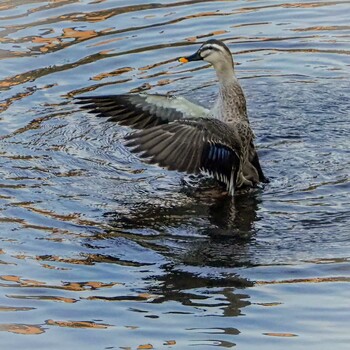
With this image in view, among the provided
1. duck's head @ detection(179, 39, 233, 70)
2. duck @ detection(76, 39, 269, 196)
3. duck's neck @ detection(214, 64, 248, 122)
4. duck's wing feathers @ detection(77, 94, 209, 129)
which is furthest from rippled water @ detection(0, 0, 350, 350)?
duck's head @ detection(179, 39, 233, 70)

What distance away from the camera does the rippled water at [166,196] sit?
8195 mm

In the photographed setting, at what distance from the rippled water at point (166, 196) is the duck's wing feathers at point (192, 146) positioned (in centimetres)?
36

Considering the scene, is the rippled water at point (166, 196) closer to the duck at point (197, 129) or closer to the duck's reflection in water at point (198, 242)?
the duck's reflection in water at point (198, 242)

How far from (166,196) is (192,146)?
63cm

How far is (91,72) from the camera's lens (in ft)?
46.0

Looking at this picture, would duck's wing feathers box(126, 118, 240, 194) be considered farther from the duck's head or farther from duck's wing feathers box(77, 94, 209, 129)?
the duck's head

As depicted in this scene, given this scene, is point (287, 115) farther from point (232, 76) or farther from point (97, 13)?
point (97, 13)

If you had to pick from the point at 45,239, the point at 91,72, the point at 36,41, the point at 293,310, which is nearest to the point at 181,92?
the point at 91,72

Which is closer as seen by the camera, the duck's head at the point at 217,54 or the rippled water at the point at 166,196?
the rippled water at the point at 166,196

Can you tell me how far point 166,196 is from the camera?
11.0 m

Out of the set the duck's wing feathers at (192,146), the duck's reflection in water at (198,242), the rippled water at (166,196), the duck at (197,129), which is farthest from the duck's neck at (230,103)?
the duck's reflection in water at (198,242)

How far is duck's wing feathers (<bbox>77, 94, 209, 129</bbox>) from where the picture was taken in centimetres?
1147

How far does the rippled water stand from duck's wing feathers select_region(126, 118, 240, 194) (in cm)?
36

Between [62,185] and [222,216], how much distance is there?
1.50 m
